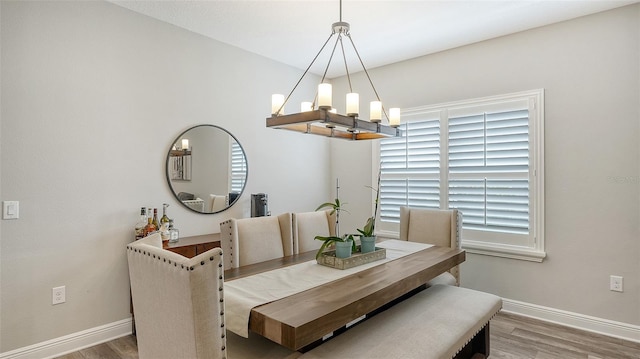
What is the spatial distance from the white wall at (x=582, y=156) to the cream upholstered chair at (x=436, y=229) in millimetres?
748

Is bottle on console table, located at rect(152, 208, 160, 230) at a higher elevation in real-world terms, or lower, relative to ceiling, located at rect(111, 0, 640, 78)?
lower

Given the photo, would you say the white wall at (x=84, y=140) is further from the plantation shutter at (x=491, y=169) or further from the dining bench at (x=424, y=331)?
the plantation shutter at (x=491, y=169)

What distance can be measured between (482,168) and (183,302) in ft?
10.2

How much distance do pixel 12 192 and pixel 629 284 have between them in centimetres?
460

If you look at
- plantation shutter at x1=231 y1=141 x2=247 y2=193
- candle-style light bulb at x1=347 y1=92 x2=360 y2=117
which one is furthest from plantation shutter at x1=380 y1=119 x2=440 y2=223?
candle-style light bulb at x1=347 y1=92 x2=360 y2=117

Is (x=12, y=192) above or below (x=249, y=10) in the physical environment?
below

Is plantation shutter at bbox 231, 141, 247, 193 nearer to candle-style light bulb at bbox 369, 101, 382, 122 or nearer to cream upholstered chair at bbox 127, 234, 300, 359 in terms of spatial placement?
candle-style light bulb at bbox 369, 101, 382, 122

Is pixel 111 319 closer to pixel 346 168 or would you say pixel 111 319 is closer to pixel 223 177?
pixel 223 177

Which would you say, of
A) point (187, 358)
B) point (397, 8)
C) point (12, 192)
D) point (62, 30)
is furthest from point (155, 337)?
point (397, 8)

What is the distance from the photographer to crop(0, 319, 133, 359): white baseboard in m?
2.44

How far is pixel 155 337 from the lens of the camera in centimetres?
147

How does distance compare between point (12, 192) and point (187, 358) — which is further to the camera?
point (12, 192)

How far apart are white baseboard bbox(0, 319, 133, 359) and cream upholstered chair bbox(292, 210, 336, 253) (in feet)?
5.23

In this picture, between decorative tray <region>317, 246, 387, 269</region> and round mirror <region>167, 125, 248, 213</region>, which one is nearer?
decorative tray <region>317, 246, 387, 269</region>
